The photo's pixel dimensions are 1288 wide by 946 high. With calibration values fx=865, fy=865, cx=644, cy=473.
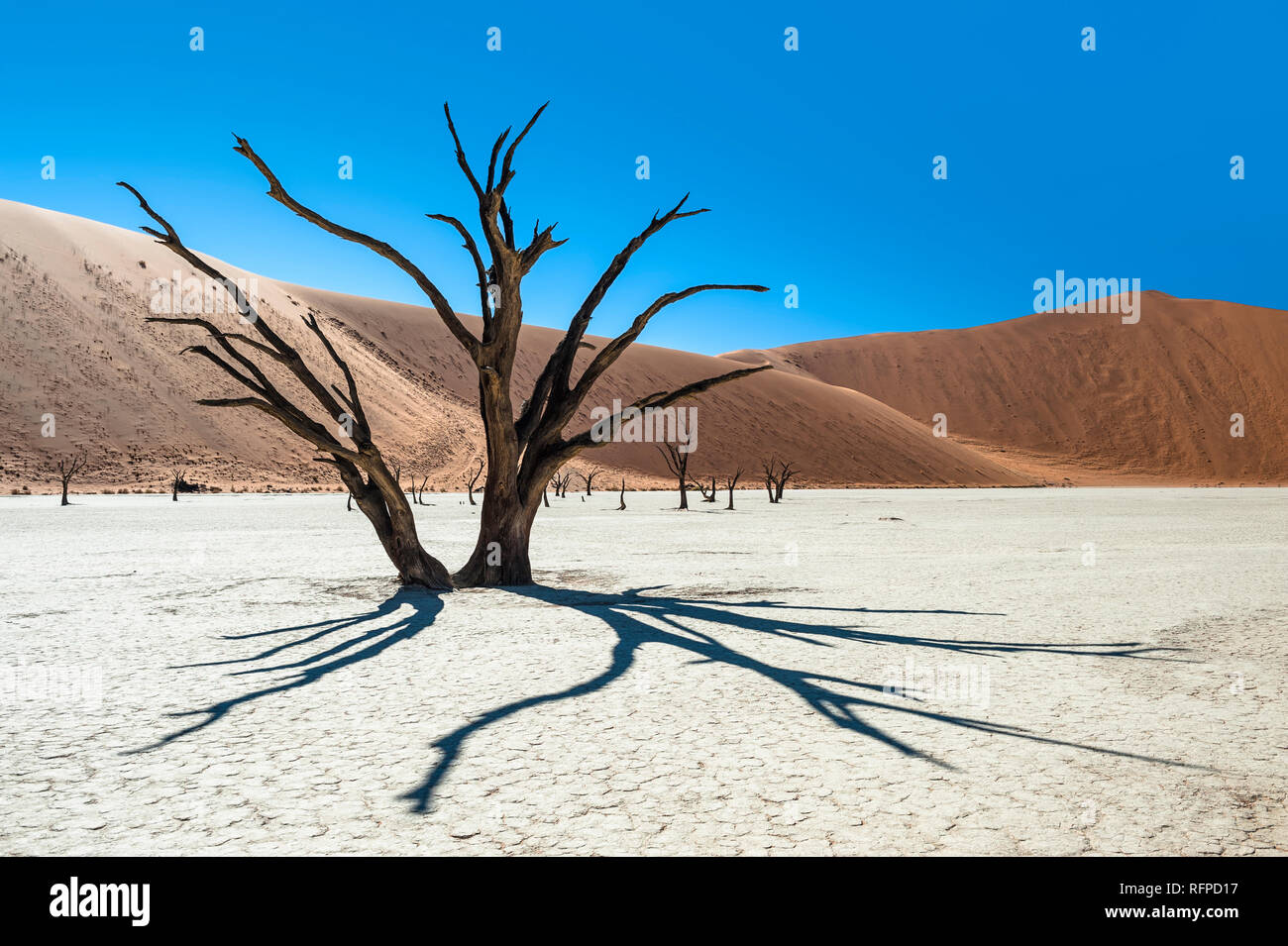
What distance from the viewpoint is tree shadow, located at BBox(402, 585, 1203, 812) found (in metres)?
4.89

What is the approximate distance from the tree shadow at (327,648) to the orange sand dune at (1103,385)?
101 metres

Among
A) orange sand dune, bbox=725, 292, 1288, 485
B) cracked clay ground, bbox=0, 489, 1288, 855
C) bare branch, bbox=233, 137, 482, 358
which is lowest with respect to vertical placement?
cracked clay ground, bbox=0, 489, 1288, 855

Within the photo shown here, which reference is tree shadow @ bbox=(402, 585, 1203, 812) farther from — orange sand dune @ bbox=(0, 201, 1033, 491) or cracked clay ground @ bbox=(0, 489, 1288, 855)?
orange sand dune @ bbox=(0, 201, 1033, 491)

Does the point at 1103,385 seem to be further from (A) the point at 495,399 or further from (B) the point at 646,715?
(B) the point at 646,715

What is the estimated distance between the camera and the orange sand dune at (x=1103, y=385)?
10288 cm

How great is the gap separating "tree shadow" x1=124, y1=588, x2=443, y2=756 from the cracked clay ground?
0.14 feet

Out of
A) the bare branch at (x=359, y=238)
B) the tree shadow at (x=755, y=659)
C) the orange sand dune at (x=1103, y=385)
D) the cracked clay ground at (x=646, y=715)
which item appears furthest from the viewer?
the orange sand dune at (x=1103, y=385)

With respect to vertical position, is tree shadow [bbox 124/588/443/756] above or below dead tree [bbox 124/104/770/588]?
below

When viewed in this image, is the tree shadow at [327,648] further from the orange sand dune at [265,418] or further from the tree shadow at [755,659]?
the orange sand dune at [265,418]

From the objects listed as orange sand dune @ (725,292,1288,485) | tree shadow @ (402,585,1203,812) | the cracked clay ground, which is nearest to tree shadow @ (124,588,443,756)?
the cracked clay ground

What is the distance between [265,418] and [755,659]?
73.7 metres

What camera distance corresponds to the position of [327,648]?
300 inches

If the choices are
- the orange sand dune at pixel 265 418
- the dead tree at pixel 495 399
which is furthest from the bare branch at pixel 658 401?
the orange sand dune at pixel 265 418

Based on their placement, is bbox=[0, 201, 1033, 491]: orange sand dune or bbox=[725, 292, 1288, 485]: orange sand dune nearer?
bbox=[0, 201, 1033, 491]: orange sand dune
